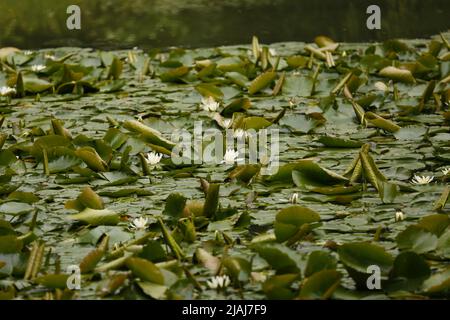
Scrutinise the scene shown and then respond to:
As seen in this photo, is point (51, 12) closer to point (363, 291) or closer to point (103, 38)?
point (103, 38)

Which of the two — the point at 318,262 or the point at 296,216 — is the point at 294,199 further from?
the point at 318,262

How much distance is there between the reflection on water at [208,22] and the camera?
7656mm

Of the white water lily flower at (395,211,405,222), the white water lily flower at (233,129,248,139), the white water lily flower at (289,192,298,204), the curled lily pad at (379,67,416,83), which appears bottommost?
the white water lily flower at (395,211,405,222)

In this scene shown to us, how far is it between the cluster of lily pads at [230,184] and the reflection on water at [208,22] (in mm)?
1842

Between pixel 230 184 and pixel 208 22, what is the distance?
210 inches

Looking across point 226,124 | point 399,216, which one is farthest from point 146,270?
point 226,124

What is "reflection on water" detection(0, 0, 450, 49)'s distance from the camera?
301 inches

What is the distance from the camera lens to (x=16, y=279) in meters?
2.70

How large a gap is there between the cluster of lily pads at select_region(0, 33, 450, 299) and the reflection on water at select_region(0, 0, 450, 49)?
1.84 m

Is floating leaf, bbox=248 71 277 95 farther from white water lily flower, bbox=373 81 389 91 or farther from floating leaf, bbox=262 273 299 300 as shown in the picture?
floating leaf, bbox=262 273 299 300

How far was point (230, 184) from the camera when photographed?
3.46 m

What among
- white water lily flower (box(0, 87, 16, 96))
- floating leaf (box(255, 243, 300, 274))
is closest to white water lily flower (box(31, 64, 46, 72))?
white water lily flower (box(0, 87, 16, 96))
